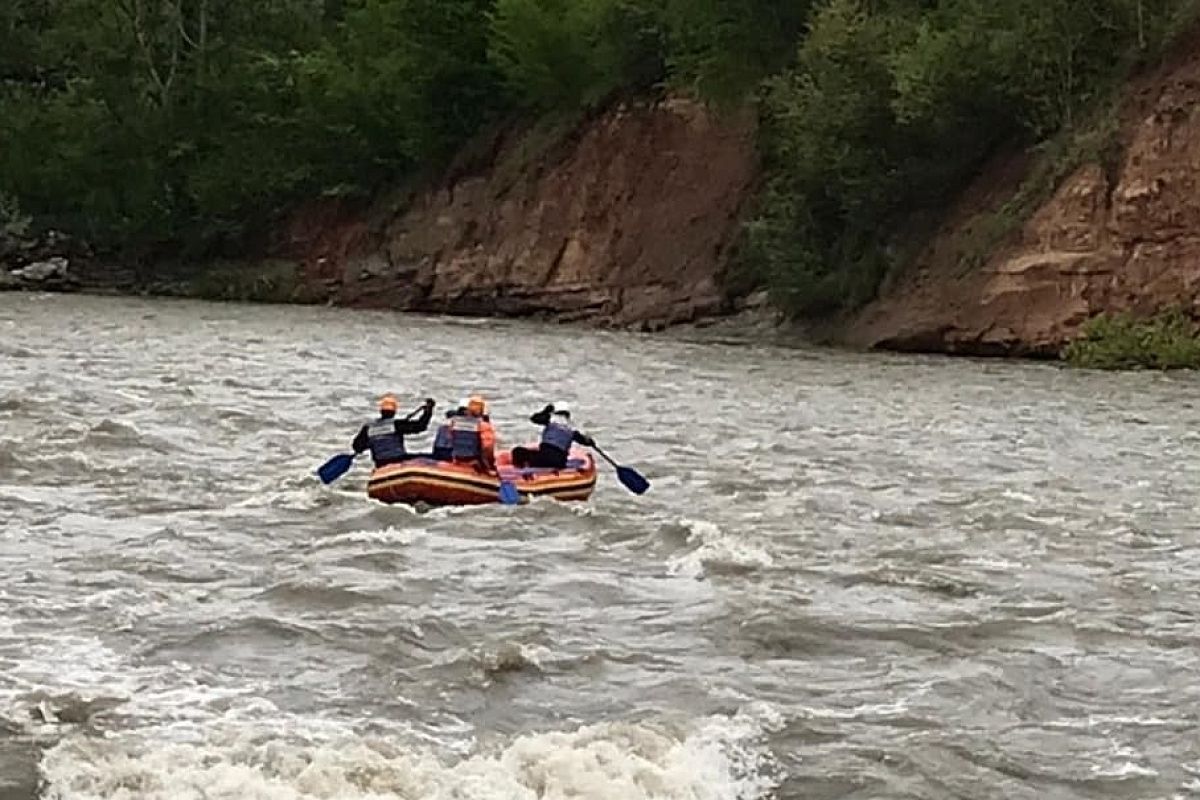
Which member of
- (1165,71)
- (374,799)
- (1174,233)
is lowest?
(374,799)

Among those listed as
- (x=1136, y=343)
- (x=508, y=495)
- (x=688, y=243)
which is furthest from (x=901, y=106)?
(x=508, y=495)

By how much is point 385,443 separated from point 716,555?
333 centimetres

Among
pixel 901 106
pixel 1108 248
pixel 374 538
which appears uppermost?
pixel 901 106

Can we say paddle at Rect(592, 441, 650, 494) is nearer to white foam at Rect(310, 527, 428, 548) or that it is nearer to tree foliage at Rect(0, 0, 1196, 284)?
white foam at Rect(310, 527, 428, 548)

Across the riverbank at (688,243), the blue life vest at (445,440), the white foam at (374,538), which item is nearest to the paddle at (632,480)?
the blue life vest at (445,440)

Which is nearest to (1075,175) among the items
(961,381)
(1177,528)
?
(961,381)

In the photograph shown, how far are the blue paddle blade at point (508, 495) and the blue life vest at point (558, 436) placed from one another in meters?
0.72

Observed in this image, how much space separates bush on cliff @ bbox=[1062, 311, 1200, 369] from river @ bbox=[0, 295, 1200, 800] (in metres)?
9.77

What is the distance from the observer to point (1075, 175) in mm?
35281

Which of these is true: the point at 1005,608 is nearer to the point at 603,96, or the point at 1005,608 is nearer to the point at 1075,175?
the point at 1075,175

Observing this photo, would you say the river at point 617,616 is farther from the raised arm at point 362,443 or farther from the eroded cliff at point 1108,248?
the eroded cliff at point 1108,248

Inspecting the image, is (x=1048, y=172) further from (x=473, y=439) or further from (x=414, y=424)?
(x=473, y=439)

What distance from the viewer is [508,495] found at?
53.0 ft

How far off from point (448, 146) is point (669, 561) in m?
39.7
